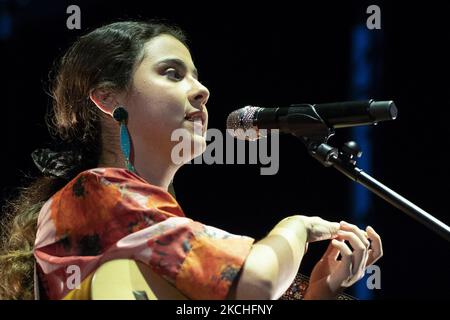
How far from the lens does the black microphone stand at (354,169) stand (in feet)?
4.43

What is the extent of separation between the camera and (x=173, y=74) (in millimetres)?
1797

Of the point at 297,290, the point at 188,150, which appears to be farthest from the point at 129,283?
the point at 297,290

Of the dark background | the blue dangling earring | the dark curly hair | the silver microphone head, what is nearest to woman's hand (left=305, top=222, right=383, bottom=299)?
the silver microphone head

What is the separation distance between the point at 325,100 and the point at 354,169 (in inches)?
60.5

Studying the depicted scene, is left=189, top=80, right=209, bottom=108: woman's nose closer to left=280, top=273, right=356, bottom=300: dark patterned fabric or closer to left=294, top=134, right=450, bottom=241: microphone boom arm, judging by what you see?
left=294, top=134, right=450, bottom=241: microphone boom arm

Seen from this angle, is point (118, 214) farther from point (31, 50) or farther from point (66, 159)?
point (31, 50)

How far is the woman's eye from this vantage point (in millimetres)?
1790

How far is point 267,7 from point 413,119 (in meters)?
0.84

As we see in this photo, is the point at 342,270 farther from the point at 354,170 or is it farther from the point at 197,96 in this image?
the point at 197,96
